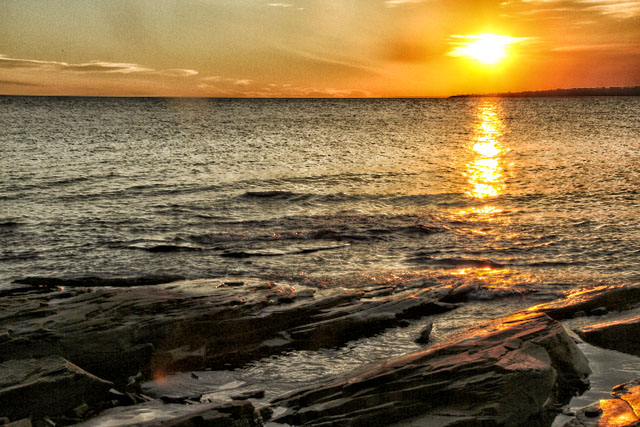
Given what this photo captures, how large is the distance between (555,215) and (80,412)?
62.5 ft

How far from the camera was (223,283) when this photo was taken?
37.0ft

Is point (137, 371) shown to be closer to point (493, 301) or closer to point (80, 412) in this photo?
point (80, 412)

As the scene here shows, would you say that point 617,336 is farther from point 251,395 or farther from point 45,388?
point 45,388

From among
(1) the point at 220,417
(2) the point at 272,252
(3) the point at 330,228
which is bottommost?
(2) the point at 272,252

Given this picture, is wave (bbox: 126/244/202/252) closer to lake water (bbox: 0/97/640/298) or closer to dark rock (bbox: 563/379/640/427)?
lake water (bbox: 0/97/640/298)

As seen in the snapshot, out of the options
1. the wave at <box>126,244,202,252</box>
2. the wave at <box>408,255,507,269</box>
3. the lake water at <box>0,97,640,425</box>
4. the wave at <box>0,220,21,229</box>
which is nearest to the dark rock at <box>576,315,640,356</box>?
the lake water at <box>0,97,640,425</box>

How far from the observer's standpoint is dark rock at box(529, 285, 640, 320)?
10.6 metres

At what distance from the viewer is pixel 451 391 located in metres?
6.62

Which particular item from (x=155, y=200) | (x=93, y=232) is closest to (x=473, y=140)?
(x=155, y=200)

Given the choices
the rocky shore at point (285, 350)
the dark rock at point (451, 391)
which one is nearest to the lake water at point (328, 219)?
the rocky shore at point (285, 350)

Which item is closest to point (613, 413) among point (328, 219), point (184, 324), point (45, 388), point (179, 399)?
point (179, 399)

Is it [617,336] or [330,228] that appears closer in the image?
[617,336]

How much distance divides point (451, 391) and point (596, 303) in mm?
5686

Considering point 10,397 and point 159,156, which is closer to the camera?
point 10,397
